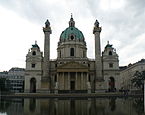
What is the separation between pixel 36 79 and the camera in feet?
283

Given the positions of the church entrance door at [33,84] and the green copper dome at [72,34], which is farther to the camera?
the green copper dome at [72,34]

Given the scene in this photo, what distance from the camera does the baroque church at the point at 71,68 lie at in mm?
83188

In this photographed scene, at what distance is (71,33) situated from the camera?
307 feet

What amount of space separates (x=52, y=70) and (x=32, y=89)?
1022 centimetres

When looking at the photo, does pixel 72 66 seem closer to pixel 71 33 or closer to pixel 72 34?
pixel 72 34

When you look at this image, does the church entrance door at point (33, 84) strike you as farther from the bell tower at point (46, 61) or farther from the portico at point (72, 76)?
the portico at point (72, 76)

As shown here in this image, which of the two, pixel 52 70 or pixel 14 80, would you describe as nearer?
pixel 52 70

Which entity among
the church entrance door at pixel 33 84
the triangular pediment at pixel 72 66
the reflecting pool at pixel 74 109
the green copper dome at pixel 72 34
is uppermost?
the green copper dome at pixel 72 34

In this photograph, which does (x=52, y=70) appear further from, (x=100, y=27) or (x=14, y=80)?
(x=14, y=80)

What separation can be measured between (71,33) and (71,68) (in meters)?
16.8

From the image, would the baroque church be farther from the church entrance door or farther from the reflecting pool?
the reflecting pool

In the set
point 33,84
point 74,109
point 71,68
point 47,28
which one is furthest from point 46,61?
point 74,109

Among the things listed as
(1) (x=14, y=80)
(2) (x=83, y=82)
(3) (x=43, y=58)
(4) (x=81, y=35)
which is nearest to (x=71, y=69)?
(2) (x=83, y=82)

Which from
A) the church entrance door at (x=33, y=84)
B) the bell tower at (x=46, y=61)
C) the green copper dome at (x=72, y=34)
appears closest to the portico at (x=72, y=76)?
the bell tower at (x=46, y=61)
